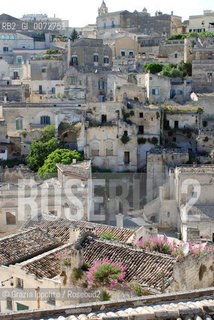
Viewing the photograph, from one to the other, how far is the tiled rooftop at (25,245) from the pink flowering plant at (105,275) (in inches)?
174

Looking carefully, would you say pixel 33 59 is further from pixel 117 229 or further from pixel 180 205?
pixel 117 229

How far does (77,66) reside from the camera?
44.2 meters

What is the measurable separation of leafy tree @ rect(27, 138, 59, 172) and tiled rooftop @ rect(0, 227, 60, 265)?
14.3 meters

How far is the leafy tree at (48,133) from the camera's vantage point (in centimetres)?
3469

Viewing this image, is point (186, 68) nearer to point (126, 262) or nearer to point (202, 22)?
point (202, 22)

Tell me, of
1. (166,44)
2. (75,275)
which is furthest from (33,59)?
(75,275)

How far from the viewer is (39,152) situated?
33.2 meters

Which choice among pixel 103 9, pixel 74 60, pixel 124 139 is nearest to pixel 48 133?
pixel 124 139

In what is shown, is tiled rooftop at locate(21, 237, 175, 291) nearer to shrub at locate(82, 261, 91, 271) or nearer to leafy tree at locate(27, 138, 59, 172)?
shrub at locate(82, 261, 91, 271)

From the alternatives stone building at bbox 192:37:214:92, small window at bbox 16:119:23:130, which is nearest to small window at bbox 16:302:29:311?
small window at bbox 16:119:23:130

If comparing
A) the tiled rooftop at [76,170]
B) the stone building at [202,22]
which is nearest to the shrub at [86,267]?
the tiled rooftop at [76,170]

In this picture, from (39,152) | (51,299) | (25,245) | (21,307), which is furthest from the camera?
(39,152)

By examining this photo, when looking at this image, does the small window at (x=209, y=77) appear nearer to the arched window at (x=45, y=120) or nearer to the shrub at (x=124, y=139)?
the shrub at (x=124, y=139)

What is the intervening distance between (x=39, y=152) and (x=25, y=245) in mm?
16255
